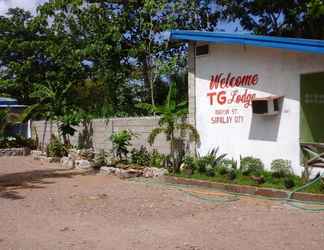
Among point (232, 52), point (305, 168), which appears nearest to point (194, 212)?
point (305, 168)

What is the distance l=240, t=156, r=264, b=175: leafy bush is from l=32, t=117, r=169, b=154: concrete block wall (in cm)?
313

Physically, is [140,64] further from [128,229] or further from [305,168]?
[128,229]

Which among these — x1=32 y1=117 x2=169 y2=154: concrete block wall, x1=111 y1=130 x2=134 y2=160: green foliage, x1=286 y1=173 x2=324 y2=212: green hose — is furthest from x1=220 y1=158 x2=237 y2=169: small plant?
x1=111 y1=130 x2=134 y2=160: green foliage

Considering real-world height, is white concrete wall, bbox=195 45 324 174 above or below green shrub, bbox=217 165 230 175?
above

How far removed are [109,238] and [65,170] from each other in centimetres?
973

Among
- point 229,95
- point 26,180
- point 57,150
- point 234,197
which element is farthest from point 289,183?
point 57,150

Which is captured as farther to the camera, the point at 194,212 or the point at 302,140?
the point at 302,140

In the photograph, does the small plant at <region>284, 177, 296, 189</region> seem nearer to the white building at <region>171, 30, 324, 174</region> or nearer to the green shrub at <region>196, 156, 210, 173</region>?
the white building at <region>171, 30, 324, 174</region>

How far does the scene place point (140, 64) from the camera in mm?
24250

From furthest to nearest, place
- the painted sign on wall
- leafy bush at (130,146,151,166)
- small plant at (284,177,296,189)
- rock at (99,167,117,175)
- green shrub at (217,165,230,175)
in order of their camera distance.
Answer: leafy bush at (130,146,151,166) < rock at (99,167,117,175) < the painted sign on wall < green shrub at (217,165,230,175) < small plant at (284,177,296,189)

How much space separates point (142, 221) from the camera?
8.47m

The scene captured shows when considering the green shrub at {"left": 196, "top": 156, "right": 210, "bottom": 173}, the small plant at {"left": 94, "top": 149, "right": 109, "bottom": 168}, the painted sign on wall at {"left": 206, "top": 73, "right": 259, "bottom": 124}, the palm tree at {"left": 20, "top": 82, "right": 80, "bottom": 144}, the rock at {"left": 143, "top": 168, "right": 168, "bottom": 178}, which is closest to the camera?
the painted sign on wall at {"left": 206, "top": 73, "right": 259, "bottom": 124}

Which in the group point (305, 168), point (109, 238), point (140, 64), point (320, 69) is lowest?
point (109, 238)

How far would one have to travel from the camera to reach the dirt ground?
6961 mm
